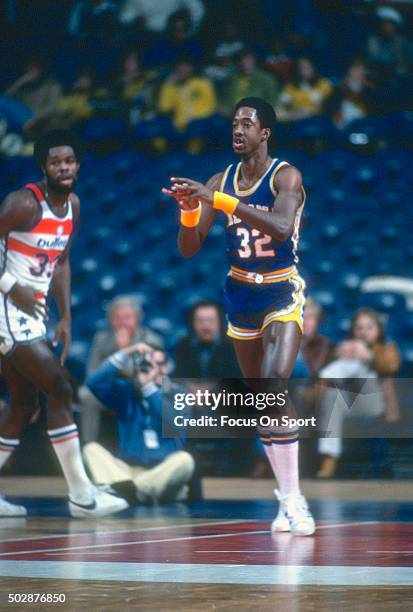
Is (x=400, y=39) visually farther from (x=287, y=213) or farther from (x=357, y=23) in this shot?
(x=287, y=213)

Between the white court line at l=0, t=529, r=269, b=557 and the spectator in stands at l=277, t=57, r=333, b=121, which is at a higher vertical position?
the spectator in stands at l=277, t=57, r=333, b=121

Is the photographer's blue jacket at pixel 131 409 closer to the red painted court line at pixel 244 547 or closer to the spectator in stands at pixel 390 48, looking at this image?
the red painted court line at pixel 244 547

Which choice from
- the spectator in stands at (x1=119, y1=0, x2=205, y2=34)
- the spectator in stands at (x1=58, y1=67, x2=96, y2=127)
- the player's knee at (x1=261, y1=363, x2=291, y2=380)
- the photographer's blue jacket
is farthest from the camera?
the spectator in stands at (x1=58, y1=67, x2=96, y2=127)

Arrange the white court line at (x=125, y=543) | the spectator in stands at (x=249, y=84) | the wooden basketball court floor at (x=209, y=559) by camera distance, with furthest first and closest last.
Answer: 1. the spectator in stands at (x=249, y=84)
2. the white court line at (x=125, y=543)
3. the wooden basketball court floor at (x=209, y=559)

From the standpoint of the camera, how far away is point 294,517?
16.6ft

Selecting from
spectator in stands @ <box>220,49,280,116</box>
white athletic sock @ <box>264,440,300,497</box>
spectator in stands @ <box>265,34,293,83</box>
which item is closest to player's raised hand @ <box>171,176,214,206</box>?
white athletic sock @ <box>264,440,300,497</box>

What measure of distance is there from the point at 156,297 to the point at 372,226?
2.03 meters

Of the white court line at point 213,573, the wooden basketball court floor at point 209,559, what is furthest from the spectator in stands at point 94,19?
the white court line at point 213,573

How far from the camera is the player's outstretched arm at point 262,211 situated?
15.8 feet

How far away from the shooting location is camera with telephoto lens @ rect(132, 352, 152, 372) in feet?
22.0

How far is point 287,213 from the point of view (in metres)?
5.02

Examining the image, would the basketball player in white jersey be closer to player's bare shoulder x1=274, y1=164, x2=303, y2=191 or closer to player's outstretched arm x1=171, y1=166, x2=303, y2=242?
player's outstretched arm x1=171, y1=166, x2=303, y2=242

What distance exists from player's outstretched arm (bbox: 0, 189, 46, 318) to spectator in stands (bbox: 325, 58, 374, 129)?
5541 millimetres

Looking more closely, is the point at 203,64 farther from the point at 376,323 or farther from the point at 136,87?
the point at 376,323
